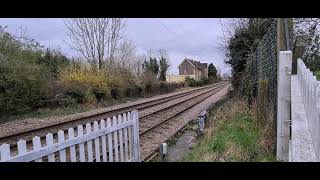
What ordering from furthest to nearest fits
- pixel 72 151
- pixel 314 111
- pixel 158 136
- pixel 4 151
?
pixel 158 136 < pixel 72 151 < pixel 4 151 < pixel 314 111

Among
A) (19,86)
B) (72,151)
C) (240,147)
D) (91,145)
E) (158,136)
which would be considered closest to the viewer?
(72,151)

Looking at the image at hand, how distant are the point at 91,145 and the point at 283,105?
8.21ft

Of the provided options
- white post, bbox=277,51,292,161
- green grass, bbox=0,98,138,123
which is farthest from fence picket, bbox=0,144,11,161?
green grass, bbox=0,98,138,123

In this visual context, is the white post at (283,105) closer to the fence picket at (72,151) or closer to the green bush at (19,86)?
the fence picket at (72,151)

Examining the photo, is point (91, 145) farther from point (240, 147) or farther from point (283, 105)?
point (240, 147)

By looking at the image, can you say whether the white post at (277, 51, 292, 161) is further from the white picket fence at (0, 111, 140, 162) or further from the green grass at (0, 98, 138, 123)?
the green grass at (0, 98, 138, 123)

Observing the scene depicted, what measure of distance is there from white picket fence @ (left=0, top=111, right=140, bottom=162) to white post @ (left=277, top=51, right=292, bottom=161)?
7.28 ft

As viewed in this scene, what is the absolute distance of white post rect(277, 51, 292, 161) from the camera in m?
4.31

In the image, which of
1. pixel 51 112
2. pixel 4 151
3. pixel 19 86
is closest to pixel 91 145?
pixel 4 151

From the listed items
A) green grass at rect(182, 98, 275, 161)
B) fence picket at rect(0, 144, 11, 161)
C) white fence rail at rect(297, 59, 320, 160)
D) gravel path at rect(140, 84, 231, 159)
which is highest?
white fence rail at rect(297, 59, 320, 160)

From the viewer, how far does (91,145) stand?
14.7 feet
